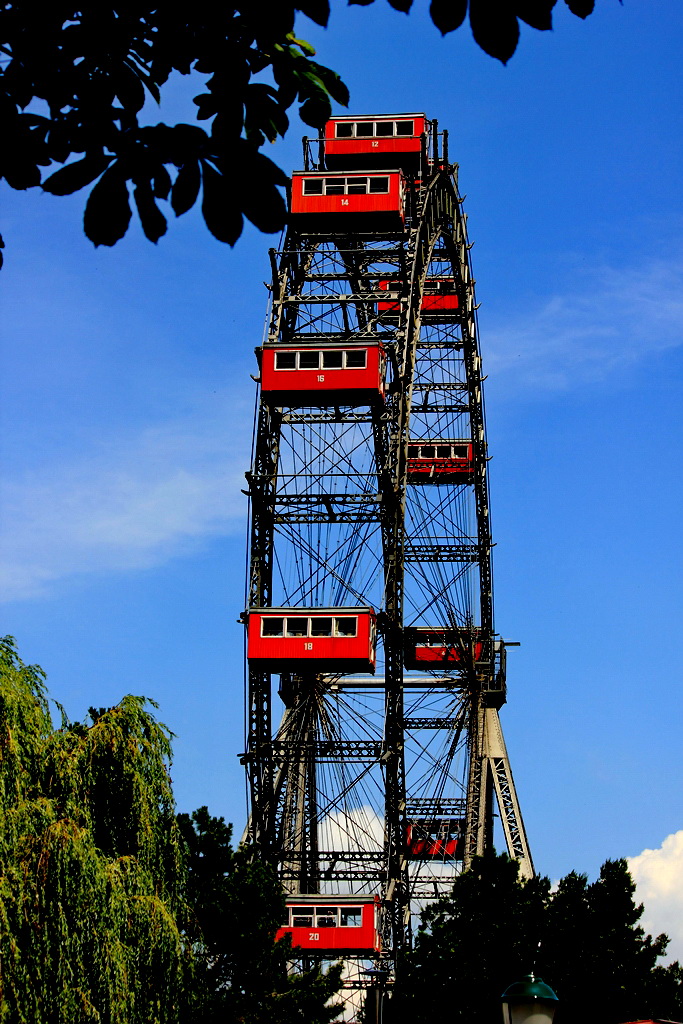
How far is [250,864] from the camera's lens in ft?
105

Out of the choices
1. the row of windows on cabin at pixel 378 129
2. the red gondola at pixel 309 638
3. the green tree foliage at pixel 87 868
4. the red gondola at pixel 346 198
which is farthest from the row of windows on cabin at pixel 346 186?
the green tree foliage at pixel 87 868

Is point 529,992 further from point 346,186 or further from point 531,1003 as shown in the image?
point 346,186

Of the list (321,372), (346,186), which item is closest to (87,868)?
(321,372)

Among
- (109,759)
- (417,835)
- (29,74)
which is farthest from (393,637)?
(29,74)

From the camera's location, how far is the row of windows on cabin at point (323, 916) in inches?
1357

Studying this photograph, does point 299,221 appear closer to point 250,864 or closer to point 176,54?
point 250,864

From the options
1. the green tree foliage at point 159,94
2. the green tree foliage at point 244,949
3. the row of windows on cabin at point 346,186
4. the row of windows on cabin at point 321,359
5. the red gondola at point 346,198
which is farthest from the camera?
the row of windows on cabin at point 346,186

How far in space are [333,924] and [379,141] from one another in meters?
25.5

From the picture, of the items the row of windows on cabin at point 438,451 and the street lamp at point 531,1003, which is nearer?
the street lamp at point 531,1003

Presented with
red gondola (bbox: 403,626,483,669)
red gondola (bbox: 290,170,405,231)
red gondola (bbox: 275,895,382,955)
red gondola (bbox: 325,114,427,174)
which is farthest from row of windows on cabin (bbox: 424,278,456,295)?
red gondola (bbox: 275,895,382,955)

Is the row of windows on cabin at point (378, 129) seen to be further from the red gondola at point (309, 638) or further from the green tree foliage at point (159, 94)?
the green tree foliage at point (159, 94)

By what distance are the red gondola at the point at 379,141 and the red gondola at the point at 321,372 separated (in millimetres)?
10634

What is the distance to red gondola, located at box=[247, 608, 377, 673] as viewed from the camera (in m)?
35.8

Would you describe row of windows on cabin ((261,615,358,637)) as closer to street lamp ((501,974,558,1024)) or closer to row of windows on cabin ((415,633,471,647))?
row of windows on cabin ((415,633,471,647))
